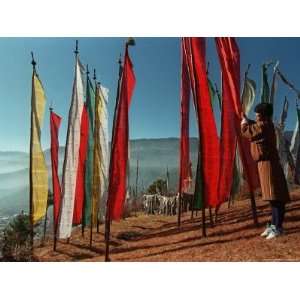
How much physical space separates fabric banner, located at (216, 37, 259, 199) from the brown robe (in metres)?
0.09

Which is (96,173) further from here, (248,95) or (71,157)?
(248,95)

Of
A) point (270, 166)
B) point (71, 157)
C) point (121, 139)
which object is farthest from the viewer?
point (71, 157)

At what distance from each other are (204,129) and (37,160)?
146 centimetres

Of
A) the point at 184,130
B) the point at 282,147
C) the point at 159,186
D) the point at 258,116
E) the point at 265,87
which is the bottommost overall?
the point at 159,186

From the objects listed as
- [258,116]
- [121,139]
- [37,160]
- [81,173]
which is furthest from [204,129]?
[37,160]

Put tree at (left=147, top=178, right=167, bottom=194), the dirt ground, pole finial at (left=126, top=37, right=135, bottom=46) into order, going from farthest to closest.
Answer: tree at (left=147, top=178, right=167, bottom=194)
pole finial at (left=126, top=37, right=135, bottom=46)
the dirt ground

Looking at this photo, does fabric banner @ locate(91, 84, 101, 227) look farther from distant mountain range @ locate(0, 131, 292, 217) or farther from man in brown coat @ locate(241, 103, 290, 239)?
man in brown coat @ locate(241, 103, 290, 239)

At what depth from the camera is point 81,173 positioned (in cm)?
480

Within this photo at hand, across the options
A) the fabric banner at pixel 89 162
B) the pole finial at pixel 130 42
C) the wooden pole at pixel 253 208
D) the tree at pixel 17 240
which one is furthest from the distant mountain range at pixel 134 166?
the pole finial at pixel 130 42

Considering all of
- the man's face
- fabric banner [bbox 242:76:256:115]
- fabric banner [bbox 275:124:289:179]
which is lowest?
fabric banner [bbox 275:124:289:179]

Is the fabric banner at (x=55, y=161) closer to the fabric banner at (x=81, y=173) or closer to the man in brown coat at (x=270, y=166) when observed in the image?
the fabric banner at (x=81, y=173)

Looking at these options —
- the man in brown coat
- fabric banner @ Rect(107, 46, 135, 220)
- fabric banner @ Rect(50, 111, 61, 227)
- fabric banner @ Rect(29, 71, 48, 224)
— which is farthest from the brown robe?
fabric banner @ Rect(29, 71, 48, 224)

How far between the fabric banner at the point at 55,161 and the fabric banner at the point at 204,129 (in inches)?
48.2

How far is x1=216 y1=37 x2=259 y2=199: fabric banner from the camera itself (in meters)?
4.61
